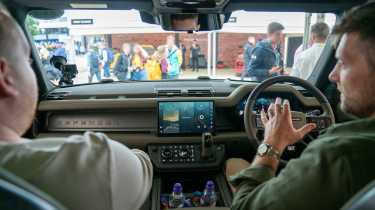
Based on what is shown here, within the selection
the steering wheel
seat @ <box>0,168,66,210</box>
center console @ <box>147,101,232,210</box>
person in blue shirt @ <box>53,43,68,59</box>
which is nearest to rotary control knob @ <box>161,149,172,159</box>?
center console @ <box>147,101,232,210</box>

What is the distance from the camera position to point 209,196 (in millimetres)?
2312

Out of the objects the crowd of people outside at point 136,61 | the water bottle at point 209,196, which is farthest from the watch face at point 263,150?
the crowd of people outside at point 136,61

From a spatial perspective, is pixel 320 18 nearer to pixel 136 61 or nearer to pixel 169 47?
pixel 169 47

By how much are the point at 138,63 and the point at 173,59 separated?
314 mm

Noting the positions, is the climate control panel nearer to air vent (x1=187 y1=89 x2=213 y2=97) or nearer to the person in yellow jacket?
air vent (x1=187 y1=89 x2=213 y2=97)

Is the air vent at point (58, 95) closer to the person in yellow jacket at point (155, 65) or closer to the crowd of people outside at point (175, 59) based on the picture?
the crowd of people outside at point (175, 59)

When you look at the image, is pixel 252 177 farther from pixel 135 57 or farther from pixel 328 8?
pixel 135 57

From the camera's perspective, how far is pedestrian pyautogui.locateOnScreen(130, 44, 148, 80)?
10.4ft

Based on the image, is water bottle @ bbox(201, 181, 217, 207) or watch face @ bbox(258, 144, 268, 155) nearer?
watch face @ bbox(258, 144, 268, 155)

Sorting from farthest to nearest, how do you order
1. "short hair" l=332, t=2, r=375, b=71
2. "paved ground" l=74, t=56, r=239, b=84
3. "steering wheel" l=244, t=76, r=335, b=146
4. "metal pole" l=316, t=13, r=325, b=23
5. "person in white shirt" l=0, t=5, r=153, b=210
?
"paved ground" l=74, t=56, r=239, b=84 → "metal pole" l=316, t=13, r=325, b=23 → "steering wheel" l=244, t=76, r=335, b=146 → "short hair" l=332, t=2, r=375, b=71 → "person in white shirt" l=0, t=5, r=153, b=210

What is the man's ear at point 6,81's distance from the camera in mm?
878

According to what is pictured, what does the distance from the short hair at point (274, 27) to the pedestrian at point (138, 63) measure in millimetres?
1106

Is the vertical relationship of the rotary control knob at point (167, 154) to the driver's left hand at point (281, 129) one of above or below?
below

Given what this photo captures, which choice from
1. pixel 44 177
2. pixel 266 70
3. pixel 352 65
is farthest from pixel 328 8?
pixel 44 177
